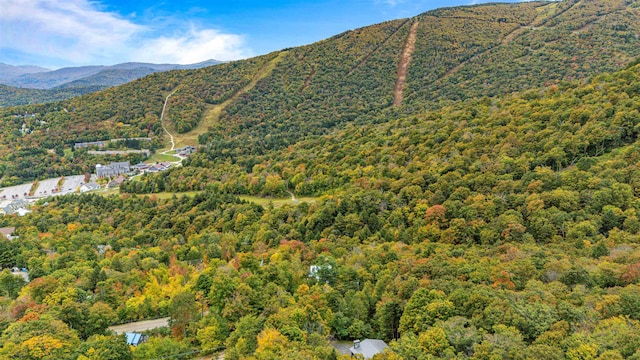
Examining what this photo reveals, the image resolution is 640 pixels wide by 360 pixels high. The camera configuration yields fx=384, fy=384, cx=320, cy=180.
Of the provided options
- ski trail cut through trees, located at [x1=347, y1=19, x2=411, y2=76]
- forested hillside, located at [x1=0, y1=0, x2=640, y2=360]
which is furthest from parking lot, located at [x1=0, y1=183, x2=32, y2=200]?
ski trail cut through trees, located at [x1=347, y1=19, x2=411, y2=76]

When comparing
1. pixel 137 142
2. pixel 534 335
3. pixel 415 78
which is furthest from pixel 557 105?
pixel 137 142

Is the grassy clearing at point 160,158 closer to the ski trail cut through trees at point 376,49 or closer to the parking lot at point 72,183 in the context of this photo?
the parking lot at point 72,183

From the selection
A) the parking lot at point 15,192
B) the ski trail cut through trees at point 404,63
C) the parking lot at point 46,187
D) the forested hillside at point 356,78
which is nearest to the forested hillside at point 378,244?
the forested hillside at point 356,78

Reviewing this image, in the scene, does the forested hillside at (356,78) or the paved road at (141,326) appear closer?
the paved road at (141,326)

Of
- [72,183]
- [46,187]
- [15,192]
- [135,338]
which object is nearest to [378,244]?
[135,338]

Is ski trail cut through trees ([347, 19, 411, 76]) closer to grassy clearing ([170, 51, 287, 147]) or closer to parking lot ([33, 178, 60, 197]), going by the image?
grassy clearing ([170, 51, 287, 147])

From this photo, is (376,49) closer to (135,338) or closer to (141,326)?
(141,326)
